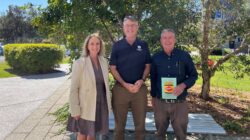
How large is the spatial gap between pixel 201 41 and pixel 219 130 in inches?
146

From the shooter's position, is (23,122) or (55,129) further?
(23,122)

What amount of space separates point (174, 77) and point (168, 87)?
144 mm

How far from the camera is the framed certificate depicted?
4.70 m

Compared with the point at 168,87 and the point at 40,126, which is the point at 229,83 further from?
the point at 168,87

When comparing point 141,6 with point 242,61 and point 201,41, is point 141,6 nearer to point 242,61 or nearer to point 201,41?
point 201,41

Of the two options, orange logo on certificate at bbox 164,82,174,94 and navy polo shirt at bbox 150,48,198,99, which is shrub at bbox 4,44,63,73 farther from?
orange logo on certificate at bbox 164,82,174,94

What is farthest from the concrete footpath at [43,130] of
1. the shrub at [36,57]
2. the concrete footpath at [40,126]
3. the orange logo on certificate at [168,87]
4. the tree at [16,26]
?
the tree at [16,26]

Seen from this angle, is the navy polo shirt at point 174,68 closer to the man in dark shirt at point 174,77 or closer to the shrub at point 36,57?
the man in dark shirt at point 174,77

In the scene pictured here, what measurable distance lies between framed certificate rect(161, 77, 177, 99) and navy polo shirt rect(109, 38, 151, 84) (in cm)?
31

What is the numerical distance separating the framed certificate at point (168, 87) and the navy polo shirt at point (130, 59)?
0.31 meters

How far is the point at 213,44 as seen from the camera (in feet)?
29.1

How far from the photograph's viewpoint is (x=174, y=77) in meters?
4.71

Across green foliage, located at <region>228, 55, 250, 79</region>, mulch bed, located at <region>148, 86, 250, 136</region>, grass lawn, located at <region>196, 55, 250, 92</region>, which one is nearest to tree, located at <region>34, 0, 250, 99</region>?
green foliage, located at <region>228, 55, 250, 79</region>

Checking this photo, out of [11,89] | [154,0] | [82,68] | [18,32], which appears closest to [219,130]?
[82,68]
